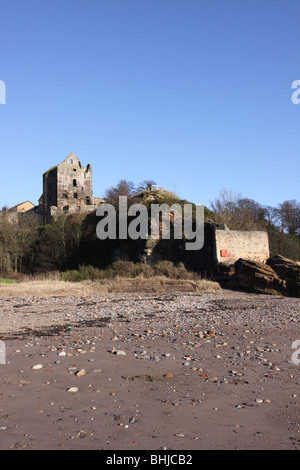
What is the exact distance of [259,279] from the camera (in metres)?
19.2


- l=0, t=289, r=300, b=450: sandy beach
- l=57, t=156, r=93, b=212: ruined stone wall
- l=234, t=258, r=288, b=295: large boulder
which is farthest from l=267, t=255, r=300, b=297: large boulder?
l=57, t=156, r=93, b=212: ruined stone wall

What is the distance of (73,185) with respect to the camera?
5575 cm

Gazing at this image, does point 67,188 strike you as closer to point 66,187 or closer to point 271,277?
point 66,187

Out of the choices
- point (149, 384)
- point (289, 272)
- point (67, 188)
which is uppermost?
point (67, 188)

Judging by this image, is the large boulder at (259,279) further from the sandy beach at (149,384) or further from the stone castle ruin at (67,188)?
the stone castle ruin at (67,188)

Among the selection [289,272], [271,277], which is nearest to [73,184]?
[271,277]

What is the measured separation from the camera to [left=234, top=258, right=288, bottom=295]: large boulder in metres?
18.7

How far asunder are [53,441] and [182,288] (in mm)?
16351

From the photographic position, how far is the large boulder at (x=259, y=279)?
61.3ft

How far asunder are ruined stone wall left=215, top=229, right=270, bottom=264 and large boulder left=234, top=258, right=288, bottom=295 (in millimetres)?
2926

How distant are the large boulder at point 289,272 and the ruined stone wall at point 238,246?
335 centimetres

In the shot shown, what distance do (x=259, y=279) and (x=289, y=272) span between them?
1.45 m
